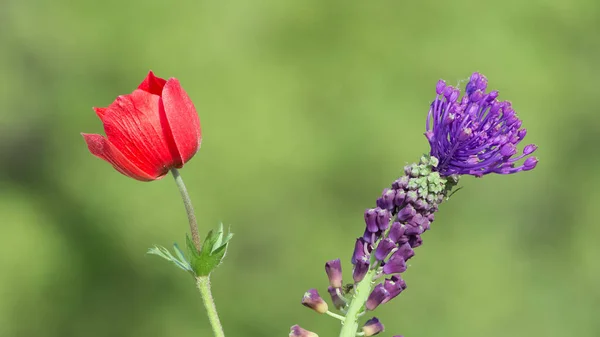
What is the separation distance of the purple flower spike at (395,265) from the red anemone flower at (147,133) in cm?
38

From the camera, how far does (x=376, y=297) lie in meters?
1.38

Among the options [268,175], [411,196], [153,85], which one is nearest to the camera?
[411,196]

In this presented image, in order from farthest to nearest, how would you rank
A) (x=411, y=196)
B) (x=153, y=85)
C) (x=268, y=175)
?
(x=268, y=175) < (x=153, y=85) < (x=411, y=196)

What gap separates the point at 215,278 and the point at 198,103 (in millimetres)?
882

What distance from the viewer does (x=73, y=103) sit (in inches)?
179

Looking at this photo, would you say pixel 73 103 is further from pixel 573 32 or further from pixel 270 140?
pixel 573 32

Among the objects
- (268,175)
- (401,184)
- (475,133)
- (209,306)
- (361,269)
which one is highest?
(268,175)

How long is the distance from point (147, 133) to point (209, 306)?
300mm

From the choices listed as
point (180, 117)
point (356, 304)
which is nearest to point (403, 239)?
point (356, 304)

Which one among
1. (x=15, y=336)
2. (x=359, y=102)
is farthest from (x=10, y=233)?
(x=359, y=102)

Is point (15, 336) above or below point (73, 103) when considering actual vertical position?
below

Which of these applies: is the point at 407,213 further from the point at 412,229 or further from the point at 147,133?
the point at 147,133

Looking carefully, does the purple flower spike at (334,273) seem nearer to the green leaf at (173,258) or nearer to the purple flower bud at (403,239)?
the purple flower bud at (403,239)

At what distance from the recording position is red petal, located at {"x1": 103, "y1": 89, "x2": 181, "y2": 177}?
142 cm
